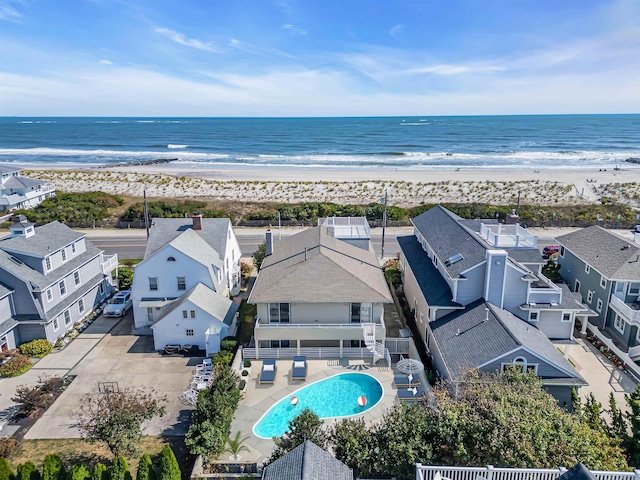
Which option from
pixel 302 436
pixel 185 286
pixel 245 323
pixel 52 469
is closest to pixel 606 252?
pixel 245 323

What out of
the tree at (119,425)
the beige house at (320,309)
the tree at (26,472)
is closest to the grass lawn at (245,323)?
the beige house at (320,309)

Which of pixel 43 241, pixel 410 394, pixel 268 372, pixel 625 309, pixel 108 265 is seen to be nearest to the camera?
pixel 410 394

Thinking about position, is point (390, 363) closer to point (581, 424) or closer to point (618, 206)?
point (581, 424)

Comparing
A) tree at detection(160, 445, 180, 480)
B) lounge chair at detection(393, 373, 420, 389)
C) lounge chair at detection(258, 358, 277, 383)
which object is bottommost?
lounge chair at detection(393, 373, 420, 389)

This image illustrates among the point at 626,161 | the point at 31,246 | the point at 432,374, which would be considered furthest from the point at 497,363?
the point at 626,161

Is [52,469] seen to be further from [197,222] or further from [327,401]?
[197,222]

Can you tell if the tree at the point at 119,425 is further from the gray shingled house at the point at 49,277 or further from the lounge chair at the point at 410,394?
the gray shingled house at the point at 49,277

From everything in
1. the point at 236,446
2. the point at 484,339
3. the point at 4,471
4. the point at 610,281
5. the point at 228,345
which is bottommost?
the point at 236,446

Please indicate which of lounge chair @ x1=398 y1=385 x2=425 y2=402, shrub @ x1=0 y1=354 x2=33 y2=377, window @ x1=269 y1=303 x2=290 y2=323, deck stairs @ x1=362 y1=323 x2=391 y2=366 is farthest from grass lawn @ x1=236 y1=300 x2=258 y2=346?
shrub @ x1=0 y1=354 x2=33 y2=377

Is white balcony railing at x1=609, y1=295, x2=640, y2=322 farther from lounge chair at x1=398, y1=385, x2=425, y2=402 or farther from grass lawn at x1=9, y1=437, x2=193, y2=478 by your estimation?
grass lawn at x1=9, y1=437, x2=193, y2=478
